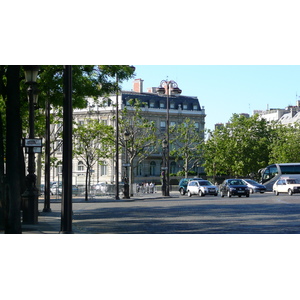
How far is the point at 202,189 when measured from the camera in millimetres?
57781

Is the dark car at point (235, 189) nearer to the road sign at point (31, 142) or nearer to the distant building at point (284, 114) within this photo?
the road sign at point (31, 142)

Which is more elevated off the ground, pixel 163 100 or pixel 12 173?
pixel 163 100

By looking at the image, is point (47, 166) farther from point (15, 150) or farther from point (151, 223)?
point (15, 150)

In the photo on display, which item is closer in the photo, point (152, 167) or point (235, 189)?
point (235, 189)

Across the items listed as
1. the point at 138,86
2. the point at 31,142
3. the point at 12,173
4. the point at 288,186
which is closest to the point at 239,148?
the point at 138,86

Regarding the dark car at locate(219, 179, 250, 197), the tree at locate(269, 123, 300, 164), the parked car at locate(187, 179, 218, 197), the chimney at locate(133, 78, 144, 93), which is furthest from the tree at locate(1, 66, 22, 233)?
the chimney at locate(133, 78, 144, 93)

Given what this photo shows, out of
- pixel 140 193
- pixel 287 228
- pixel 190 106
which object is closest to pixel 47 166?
pixel 287 228

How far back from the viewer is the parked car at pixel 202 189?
57.2 meters

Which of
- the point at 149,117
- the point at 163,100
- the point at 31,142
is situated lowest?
the point at 31,142

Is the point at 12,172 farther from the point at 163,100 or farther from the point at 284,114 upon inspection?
the point at 284,114

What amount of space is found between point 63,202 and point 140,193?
5248 centimetres

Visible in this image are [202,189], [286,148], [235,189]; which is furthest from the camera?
[286,148]

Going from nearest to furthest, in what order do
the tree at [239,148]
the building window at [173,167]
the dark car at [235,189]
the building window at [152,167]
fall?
1. the dark car at [235,189]
2. the tree at [239,148]
3. the building window at [173,167]
4. the building window at [152,167]

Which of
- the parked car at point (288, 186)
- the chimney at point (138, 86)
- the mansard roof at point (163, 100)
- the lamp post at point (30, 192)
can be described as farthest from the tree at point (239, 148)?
the lamp post at point (30, 192)
